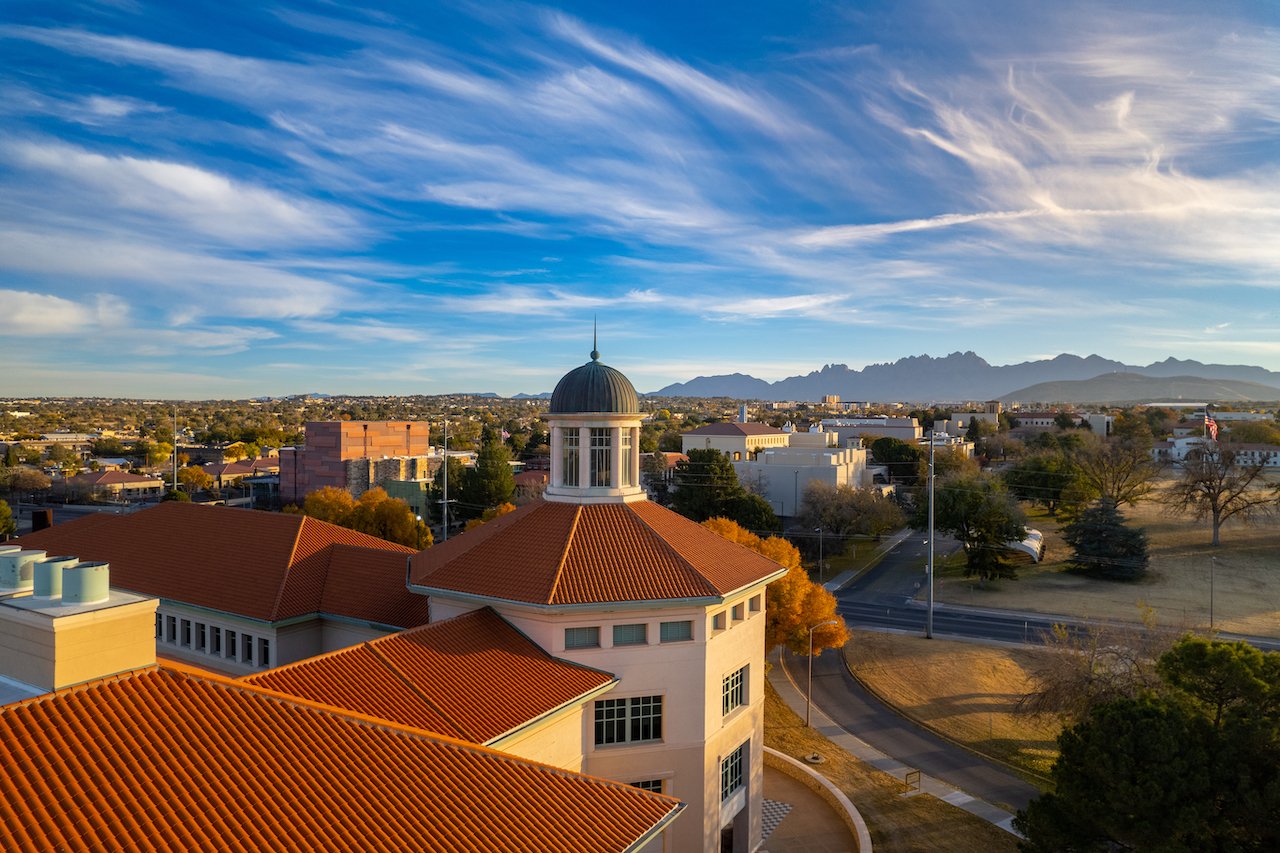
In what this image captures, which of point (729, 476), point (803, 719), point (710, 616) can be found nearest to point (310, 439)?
point (729, 476)

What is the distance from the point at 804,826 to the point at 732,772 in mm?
5519

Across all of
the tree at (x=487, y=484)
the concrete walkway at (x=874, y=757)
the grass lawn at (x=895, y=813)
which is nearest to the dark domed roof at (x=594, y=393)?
the grass lawn at (x=895, y=813)

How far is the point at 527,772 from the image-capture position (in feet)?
41.7

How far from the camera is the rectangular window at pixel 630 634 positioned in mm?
20609

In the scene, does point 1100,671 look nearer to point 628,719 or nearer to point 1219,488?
point 628,719

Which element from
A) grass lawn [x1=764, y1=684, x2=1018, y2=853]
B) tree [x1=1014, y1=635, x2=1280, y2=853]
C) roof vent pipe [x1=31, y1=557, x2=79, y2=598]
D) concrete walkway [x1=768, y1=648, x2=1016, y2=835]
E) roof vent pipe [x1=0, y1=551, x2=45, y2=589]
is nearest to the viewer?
roof vent pipe [x1=31, y1=557, x2=79, y2=598]

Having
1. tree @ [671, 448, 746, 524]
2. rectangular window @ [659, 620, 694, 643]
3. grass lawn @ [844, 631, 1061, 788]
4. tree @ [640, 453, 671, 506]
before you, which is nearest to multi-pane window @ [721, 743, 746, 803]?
rectangular window @ [659, 620, 694, 643]

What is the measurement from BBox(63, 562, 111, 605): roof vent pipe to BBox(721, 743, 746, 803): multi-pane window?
17872 mm

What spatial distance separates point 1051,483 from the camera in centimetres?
8969

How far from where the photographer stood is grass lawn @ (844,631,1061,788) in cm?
3662

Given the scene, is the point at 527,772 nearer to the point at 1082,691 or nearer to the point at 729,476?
the point at 1082,691

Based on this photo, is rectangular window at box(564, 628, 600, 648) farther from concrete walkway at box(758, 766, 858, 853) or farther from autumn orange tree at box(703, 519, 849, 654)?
autumn orange tree at box(703, 519, 849, 654)

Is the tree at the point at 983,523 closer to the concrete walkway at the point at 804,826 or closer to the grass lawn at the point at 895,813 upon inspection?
the grass lawn at the point at 895,813

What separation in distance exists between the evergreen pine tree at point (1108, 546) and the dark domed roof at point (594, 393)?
63845mm
